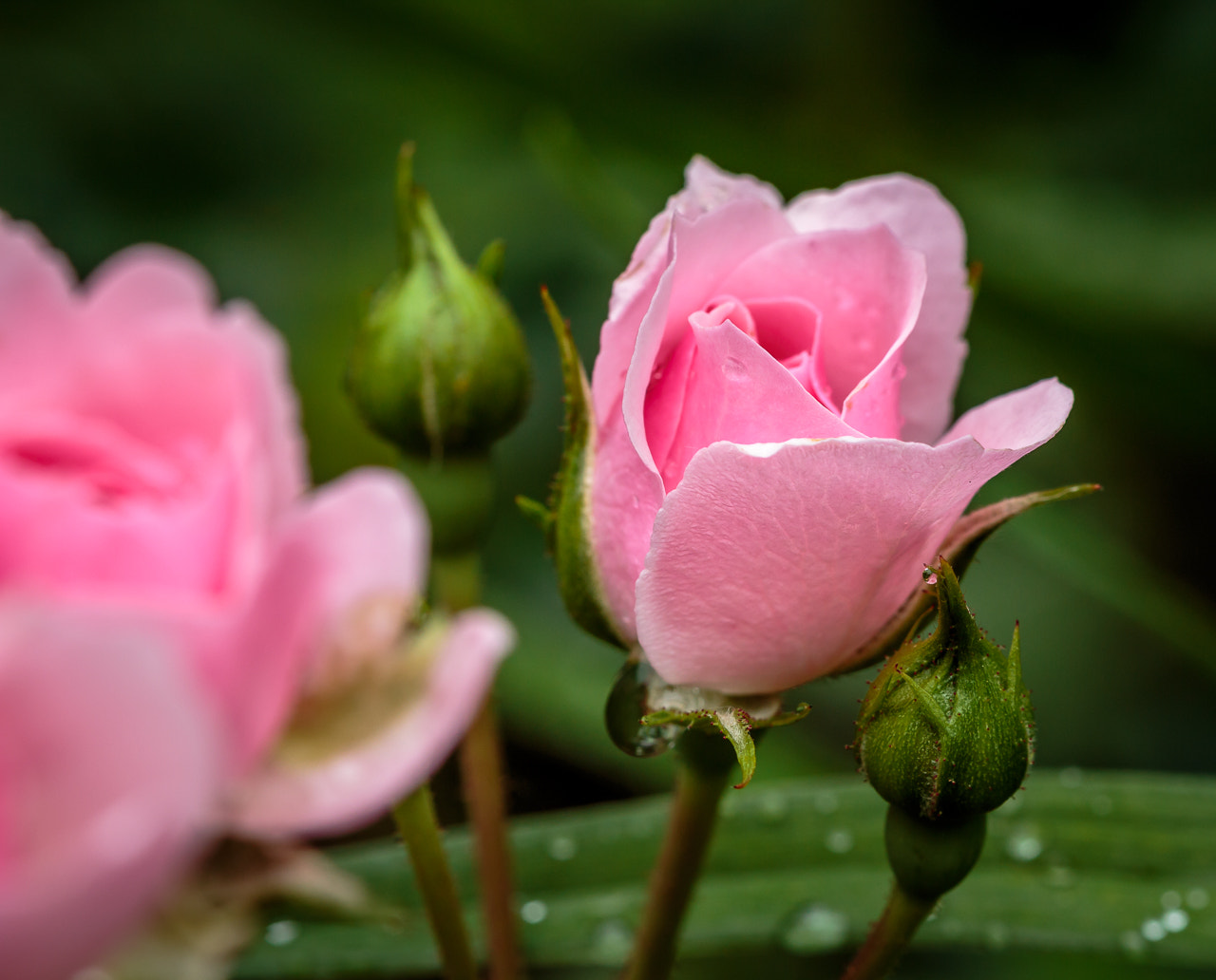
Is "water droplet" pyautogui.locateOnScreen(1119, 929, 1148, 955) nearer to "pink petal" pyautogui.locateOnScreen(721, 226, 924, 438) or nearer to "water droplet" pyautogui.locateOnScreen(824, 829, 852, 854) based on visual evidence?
"water droplet" pyautogui.locateOnScreen(824, 829, 852, 854)

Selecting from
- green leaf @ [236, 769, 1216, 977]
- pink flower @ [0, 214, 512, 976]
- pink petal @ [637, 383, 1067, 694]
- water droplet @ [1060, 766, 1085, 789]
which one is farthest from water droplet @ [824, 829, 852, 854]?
pink flower @ [0, 214, 512, 976]

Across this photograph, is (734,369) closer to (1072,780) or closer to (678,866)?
(678,866)

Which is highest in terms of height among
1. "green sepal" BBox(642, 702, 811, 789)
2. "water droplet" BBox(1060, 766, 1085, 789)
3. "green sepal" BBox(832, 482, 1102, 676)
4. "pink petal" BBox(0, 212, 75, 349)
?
"pink petal" BBox(0, 212, 75, 349)

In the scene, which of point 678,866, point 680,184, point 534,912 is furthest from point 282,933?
point 680,184

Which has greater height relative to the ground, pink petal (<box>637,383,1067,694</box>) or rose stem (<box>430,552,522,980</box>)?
pink petal (<box>637,383,1067,694</box>)

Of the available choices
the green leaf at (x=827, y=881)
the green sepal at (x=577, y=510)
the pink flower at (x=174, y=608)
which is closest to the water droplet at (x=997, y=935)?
the green leaf at (x=827, y=881)

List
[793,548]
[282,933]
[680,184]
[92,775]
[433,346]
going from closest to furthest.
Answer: [92,775]
[793,548]
[433,346]
[282,933]
[680,184]

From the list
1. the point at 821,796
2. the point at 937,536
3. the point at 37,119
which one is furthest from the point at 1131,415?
the point at 37,119

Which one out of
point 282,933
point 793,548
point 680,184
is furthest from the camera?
point 680,184

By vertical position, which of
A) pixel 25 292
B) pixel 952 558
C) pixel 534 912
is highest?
pixel 25 292
